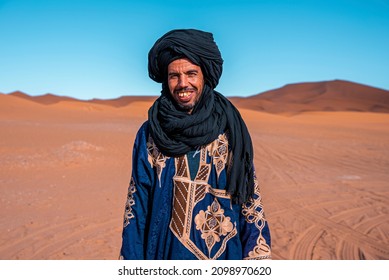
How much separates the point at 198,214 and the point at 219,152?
0.35m

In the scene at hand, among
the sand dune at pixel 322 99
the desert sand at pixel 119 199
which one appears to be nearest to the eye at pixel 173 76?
the desert sand at pixel 119 199

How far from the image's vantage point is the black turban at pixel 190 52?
2.12 meters

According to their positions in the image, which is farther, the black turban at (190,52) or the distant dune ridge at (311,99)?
the distant dune ridge at (311,99)

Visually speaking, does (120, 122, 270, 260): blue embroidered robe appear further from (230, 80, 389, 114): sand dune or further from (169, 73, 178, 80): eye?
(230, 80, 389, 114): sand dune

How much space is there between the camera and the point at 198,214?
2133mm

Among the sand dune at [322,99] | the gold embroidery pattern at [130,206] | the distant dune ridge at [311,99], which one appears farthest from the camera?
the distant dune ridge at [311,99]

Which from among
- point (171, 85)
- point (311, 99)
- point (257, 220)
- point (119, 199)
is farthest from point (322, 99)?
point (171, 85)

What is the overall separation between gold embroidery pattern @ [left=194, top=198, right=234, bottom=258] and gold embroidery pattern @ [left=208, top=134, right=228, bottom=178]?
20cm

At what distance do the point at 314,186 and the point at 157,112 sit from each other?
8238mm

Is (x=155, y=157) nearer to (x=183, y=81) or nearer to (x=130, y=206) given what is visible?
(x=130, y=206)

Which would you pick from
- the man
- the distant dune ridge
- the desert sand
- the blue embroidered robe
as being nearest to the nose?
the man

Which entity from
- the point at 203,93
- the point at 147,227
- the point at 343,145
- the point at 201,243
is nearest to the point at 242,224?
the point at 201,243

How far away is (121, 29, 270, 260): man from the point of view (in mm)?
2123

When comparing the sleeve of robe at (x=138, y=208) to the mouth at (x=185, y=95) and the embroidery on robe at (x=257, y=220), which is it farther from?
the embroidery on robe at (x=257, y=220)
